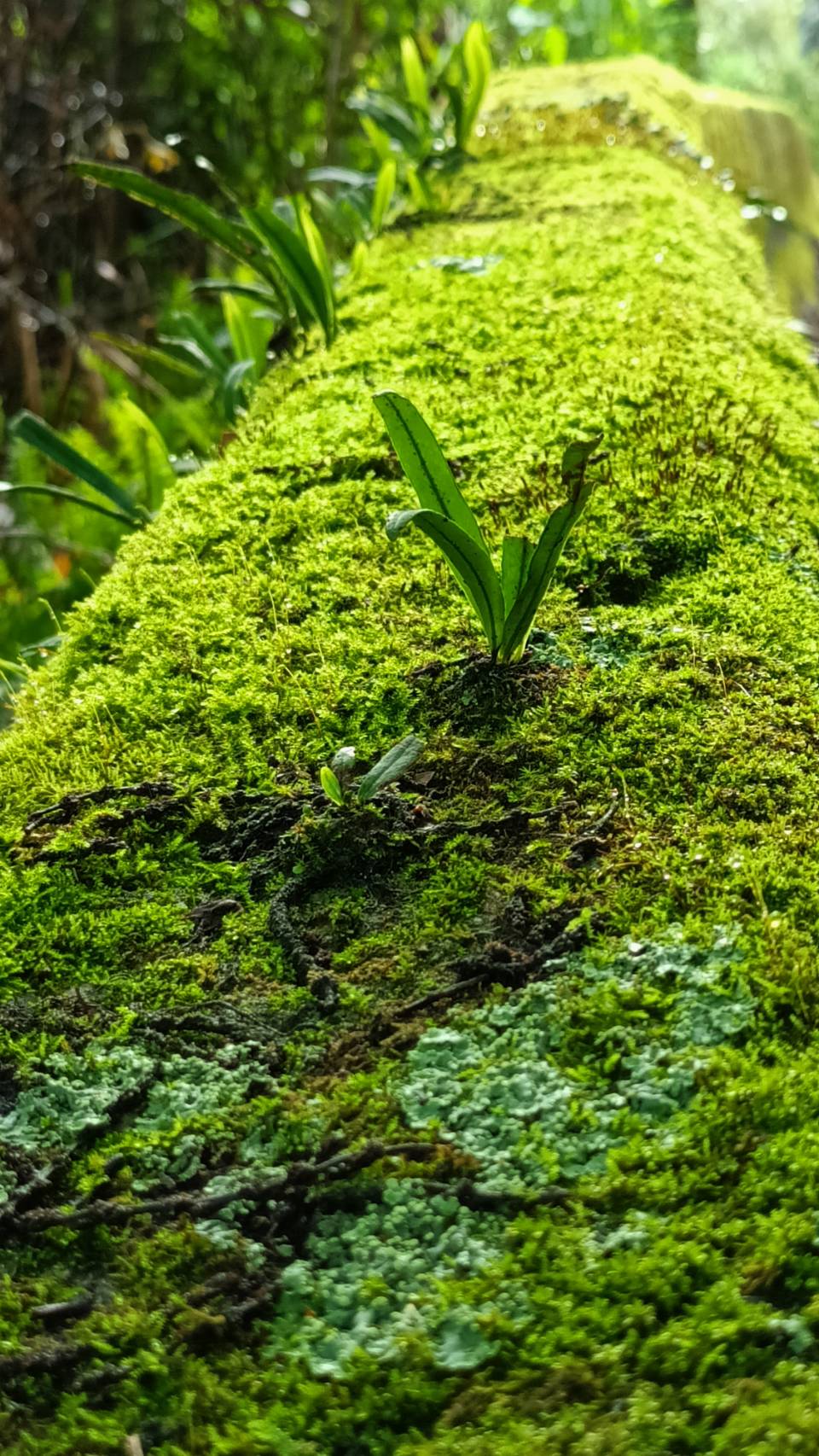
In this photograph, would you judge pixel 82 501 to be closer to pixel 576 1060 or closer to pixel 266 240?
pixel 266 240

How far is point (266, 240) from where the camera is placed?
2555mm

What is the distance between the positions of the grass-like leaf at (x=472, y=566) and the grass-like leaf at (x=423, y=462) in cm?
2

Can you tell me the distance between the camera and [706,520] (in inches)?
74.4

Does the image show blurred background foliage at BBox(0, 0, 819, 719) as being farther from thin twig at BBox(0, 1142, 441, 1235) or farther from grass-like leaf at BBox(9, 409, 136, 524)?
thin twig at BBox(0, 1142, 441, 1235)

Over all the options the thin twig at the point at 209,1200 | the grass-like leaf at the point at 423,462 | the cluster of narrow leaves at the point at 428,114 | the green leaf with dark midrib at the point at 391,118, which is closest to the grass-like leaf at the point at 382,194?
the cluster of narrow leaves at the point at 428,114

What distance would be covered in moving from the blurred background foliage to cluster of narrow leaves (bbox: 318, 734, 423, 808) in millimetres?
2372

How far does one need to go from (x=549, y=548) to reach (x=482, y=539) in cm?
10

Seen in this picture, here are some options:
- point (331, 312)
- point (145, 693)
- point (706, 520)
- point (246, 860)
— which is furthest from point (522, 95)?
point (246, 860)

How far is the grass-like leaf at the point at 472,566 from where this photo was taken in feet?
4.66

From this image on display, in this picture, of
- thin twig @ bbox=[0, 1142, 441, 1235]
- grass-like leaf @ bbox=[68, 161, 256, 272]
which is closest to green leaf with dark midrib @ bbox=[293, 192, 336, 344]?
grass-like leaf @ bbox=[68, 161, 256, 272]

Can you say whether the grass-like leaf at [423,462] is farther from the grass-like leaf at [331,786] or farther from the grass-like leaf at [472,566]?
the grass-like leaf at [331,786]

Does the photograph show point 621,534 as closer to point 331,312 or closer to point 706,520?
point 706,520

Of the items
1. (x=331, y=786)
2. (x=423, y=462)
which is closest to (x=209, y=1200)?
(x=331, y=786)

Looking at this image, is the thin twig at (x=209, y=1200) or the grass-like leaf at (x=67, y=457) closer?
the thin twig at (x=209, y=1200)
